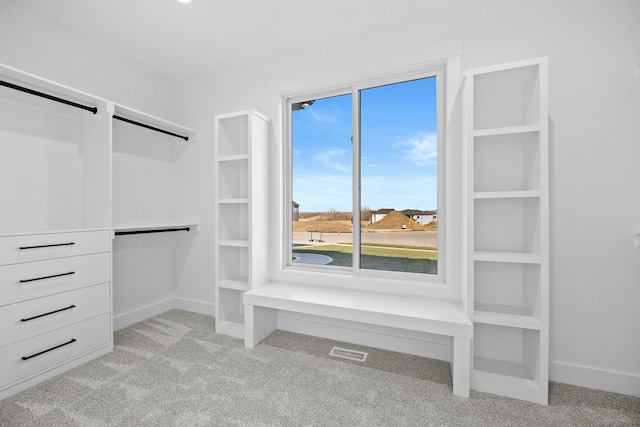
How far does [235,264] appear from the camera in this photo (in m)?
2.94

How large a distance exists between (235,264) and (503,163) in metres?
2.51

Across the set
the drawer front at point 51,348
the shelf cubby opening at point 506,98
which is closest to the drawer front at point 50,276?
the drawer front at point 51,348

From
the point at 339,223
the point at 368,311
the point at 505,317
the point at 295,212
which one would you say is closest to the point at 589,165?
the point at 505,317

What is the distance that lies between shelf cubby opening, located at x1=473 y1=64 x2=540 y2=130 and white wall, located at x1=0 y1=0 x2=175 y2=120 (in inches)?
123

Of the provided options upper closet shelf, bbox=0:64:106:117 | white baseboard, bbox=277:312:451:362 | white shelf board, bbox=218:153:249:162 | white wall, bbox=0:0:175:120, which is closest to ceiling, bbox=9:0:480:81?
white wall, bbox=0:0:175:120

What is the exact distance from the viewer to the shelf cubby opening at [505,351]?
185 centimetres

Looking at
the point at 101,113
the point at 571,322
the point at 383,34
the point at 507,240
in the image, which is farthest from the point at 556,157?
the point at 101,113

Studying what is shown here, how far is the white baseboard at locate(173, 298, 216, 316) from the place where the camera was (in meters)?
3.09

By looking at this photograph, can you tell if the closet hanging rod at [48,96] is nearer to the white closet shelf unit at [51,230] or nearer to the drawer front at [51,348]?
the white closet shelf unit at [51,230]

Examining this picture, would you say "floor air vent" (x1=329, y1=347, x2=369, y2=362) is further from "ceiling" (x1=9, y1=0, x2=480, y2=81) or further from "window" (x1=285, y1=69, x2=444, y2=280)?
"ceiling" (x1=9, y1=0, x2=480, y2=81)

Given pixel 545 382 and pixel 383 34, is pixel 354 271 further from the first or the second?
pixel 383 34

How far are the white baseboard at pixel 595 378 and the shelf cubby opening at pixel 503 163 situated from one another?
120cm

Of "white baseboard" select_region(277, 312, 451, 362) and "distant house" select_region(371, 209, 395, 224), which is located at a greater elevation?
"distant house" select_region(371, 209, 395, 224)

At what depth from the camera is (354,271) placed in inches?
101
